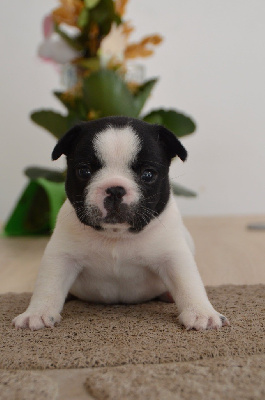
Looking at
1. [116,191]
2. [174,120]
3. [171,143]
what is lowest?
[116,191]

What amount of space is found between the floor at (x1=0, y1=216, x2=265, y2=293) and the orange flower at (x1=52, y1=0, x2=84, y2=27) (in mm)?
1211

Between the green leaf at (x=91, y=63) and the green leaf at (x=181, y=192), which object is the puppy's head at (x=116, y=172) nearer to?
the green leaf at (x=91, y=63)

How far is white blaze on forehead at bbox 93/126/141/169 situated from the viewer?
1269mm

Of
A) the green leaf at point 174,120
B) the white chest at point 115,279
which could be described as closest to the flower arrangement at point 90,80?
the green leaf at point 174,120

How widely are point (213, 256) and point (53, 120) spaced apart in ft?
3.96

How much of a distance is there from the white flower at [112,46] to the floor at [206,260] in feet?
3.47

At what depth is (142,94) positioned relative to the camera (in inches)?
111

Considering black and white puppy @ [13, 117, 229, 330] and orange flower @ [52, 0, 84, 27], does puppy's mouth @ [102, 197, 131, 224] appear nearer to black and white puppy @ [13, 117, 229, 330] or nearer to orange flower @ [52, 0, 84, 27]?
black and white puppy @ [13, 117, 229, 330]

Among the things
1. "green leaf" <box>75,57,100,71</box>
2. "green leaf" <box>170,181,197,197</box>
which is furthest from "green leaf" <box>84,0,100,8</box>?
"green leaf" <box>170,181,197,197</box>

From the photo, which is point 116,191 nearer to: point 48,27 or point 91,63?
point 91,63

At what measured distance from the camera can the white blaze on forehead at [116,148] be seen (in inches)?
49.9

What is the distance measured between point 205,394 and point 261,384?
11 cm

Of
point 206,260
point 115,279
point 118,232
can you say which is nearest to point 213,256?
point 206,260

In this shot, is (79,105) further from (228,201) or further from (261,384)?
(261,384)
